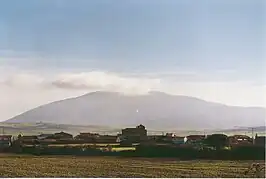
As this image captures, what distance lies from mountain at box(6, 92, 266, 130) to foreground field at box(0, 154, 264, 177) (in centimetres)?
22

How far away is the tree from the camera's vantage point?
8.46 feet

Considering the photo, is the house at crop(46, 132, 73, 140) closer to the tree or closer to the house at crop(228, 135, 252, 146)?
the tree

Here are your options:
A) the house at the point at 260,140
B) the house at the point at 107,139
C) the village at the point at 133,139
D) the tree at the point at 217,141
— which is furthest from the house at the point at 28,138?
the house at the point at 260,140

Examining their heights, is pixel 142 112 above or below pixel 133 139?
above

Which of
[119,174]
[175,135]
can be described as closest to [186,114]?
[175,135]

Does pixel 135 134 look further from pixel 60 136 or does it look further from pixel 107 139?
pixel 60 136

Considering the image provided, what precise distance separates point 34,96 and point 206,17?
1.13 m

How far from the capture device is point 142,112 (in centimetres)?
258

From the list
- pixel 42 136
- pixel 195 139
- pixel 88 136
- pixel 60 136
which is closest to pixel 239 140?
pixel 195 139

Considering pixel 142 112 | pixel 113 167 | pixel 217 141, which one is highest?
pixel 142 112

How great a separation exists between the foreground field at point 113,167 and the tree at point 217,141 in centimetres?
10

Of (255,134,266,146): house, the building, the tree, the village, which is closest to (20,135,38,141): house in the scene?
the village

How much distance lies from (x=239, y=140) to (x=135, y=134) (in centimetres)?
62

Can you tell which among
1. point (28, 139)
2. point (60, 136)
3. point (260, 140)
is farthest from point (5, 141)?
point (260, 140)
